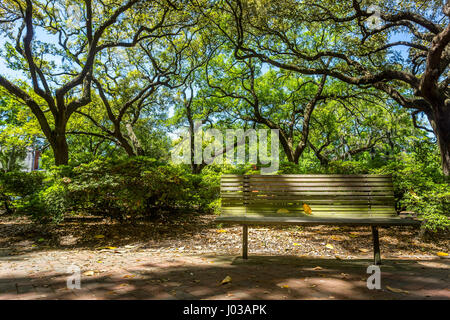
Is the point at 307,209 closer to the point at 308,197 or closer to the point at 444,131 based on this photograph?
the point at 308,197

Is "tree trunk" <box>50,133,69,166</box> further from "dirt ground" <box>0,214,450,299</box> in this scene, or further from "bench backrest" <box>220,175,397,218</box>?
"bench backrest" <box>220,175,397,218</box>

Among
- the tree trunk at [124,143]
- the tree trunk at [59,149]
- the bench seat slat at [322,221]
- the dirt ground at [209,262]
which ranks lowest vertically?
the dirt ground at [209,262]

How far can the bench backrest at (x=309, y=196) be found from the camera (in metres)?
3.91

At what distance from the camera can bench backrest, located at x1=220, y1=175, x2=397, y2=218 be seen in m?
3.91

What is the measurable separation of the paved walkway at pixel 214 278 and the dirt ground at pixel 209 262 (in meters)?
0.01

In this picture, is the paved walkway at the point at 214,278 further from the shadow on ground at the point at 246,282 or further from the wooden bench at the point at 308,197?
the wooden bench at the point at 308,197

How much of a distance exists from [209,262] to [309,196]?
178 cm

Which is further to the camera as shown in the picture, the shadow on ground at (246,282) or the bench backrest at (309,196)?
the bench backrest at (309,196)

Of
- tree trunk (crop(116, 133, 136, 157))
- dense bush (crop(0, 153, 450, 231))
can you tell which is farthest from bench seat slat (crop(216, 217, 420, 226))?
tree trunk (crop(116, 133, 136, 157))

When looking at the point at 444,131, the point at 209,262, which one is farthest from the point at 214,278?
the point at 444,131

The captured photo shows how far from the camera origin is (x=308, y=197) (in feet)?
13.2

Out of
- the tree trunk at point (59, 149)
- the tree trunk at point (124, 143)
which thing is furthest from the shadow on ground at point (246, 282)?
the tree trunk at point (124, 143)
